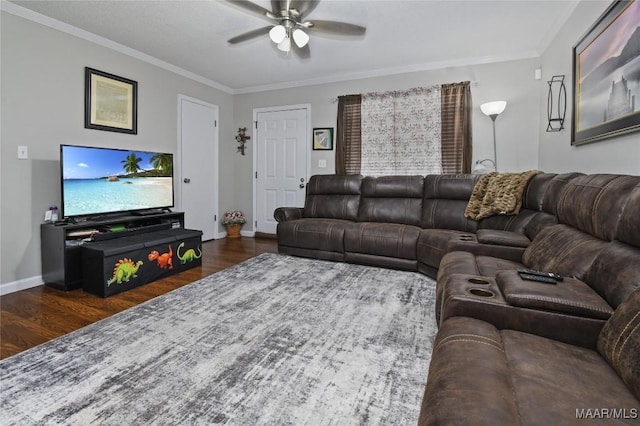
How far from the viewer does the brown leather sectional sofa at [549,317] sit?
0.77 metres

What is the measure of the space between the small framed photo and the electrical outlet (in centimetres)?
331

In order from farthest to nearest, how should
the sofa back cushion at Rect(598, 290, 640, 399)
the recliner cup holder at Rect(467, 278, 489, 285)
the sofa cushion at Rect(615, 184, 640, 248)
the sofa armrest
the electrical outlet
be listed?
1. the sofa armrest
2. the electrical outlet
3. the recliner cup holder at Rect(467, 278, 489, 285)
4. the sofa cushion at Rect(615, 184, 640, 248)
5. the sofa back cushion at Rect(598, 290, 640, 399)

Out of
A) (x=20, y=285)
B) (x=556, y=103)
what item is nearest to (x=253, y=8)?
(x=556, y=103)

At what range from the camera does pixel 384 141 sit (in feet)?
14.7

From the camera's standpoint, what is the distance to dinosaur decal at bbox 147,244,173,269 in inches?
120

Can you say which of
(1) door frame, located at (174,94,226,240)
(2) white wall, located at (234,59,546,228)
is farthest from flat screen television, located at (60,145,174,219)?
(2) white wall, located at (234,59,546,228)

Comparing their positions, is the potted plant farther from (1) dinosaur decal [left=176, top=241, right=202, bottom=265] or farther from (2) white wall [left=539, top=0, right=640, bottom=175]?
(2) white wall [left=539, top=0, right=640, bottom=175]

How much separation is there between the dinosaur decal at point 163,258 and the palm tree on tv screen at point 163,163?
1.13 m

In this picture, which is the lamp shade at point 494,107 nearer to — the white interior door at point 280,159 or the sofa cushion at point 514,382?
the white interior door at point 280,159

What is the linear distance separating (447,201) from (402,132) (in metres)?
1.25

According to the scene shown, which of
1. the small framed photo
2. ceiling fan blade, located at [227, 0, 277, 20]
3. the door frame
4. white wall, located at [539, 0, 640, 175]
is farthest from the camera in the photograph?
the small framed photo

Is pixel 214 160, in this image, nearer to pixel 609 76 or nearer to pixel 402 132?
pixel 402 132

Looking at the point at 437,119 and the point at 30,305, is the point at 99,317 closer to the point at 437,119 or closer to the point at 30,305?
the point at 30,305

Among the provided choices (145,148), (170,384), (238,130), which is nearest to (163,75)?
(145,148)
